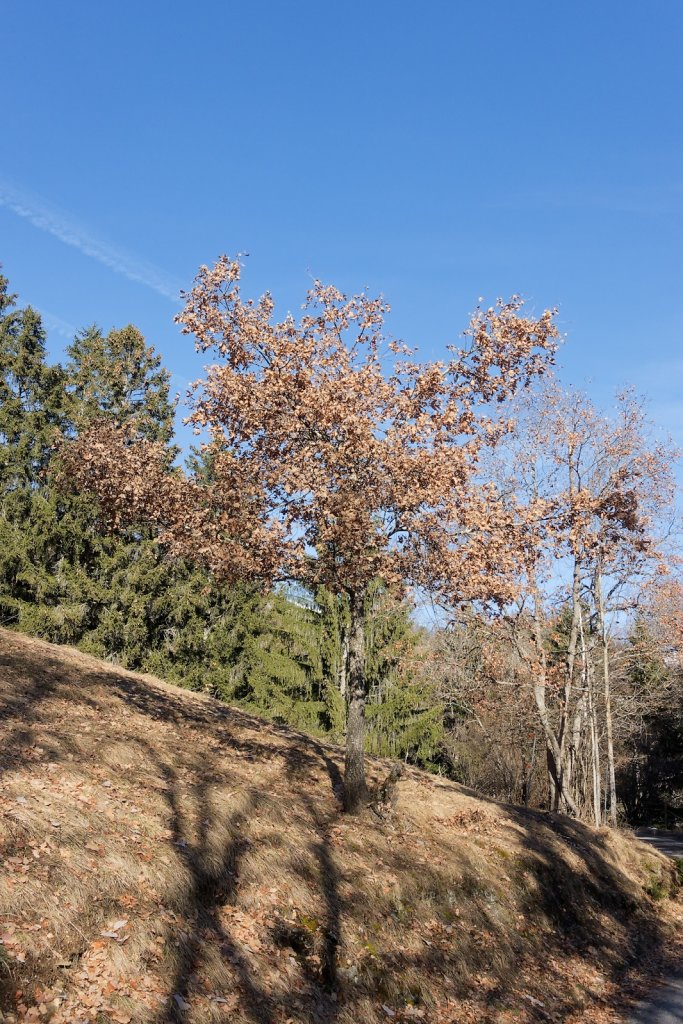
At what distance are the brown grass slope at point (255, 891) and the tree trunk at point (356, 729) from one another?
39 centimetres

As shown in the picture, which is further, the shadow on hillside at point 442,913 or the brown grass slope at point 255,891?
the shadow on hillside at point 442,913

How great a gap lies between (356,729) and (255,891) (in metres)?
4.28

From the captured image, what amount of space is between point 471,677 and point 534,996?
1147 cm

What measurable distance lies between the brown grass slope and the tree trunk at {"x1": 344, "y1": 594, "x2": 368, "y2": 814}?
39cm

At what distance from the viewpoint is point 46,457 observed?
27953mm

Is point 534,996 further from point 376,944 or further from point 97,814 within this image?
point 97,814

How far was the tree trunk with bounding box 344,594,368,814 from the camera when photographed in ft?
42.0

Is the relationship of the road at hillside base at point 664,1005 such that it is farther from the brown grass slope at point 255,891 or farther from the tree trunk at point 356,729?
the tree trunk at point 356,729

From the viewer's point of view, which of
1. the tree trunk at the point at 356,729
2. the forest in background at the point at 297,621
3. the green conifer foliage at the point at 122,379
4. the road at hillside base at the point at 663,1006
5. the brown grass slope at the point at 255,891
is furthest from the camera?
the green conifer foliage at the point at 122,379

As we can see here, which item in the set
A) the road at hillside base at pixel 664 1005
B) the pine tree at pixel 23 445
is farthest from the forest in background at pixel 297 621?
the road at hillside base at pixel 664 1005

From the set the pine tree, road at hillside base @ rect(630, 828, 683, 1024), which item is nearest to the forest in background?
the pine tree

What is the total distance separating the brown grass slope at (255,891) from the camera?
6.80 m

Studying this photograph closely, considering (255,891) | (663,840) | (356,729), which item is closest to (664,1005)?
(356,729)

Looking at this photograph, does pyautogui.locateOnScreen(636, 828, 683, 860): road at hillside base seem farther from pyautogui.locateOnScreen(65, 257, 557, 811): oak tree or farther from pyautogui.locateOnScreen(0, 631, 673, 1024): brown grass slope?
pyautogui.locateOnScreen(65, 257, 557, 811): oak tree
